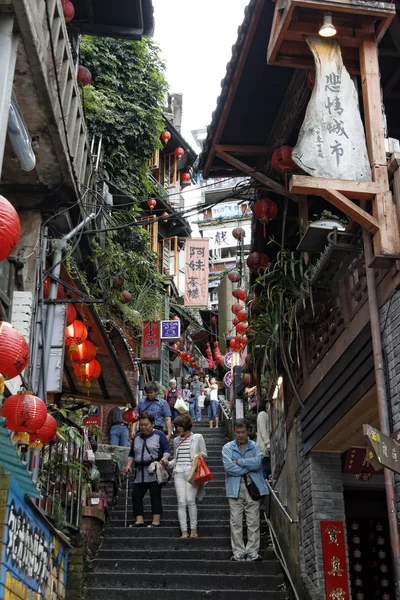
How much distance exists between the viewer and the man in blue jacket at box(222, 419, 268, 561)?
34.9ft

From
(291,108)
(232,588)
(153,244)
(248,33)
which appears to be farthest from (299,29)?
(153,244)

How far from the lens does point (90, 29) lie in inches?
582

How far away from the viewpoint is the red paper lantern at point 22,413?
25.1ft

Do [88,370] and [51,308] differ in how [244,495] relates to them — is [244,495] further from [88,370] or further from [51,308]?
[51,308]

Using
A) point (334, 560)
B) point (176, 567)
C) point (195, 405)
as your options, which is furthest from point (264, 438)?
point (195, 405)

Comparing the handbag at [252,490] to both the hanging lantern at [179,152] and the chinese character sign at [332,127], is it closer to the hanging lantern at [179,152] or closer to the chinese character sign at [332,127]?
the chinese character sign at [332,127]

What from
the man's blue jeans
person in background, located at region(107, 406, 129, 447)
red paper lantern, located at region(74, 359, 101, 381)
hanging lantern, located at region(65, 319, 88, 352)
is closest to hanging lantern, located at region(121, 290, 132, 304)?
person in background, located at region(107, 406, 129, 447)

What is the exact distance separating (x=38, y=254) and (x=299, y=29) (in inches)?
204

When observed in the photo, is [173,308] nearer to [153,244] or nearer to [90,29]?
[153,244]

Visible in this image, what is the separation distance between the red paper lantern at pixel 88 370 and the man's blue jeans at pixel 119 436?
4.54 metres

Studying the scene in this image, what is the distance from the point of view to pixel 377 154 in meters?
7.94

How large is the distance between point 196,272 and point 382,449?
→ 22.4 m

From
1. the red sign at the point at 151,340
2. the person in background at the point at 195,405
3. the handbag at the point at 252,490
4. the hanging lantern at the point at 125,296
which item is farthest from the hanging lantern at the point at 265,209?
the person in background at the point at 195,405

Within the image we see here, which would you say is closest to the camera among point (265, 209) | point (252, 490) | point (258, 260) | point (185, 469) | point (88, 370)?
point (252, 490)
